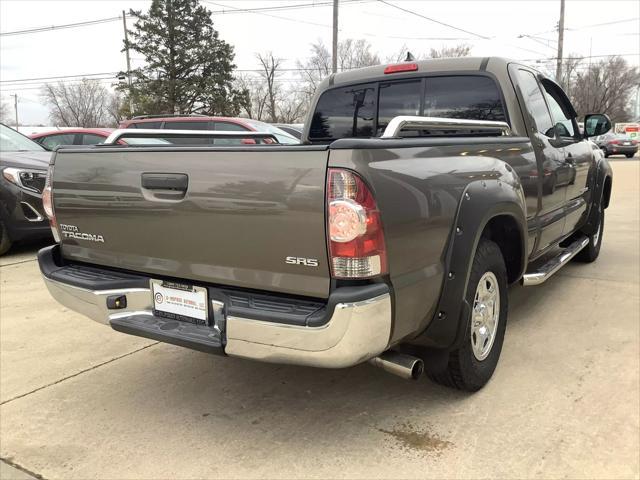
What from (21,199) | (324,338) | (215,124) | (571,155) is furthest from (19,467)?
(215,124)

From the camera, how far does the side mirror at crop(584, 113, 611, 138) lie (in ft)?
18.0

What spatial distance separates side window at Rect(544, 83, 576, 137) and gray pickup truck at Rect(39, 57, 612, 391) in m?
1.12

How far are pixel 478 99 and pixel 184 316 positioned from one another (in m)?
2.57

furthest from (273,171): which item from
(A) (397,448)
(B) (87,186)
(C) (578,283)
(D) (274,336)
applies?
(C) (578,283)

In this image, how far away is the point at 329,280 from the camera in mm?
2219

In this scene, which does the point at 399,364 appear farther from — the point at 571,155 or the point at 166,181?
the point at 571,155

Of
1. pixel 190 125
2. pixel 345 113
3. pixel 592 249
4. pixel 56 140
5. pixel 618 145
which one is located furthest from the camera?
pixel 618 145

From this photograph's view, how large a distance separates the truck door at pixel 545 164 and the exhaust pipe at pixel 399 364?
5.84ft

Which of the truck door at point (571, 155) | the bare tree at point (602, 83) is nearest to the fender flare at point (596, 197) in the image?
the truck door at point (571, 155)

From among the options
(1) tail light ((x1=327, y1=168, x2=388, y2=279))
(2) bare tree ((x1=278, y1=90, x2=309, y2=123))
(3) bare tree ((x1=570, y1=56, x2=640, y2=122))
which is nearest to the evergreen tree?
(2) bare tree ((x1=278, y1=90, x2=309, y2=123))

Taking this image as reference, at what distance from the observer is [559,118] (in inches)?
188

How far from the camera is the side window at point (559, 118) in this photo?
4.52m

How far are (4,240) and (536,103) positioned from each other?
609 cm

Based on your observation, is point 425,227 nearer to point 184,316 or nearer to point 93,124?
point 184,316
